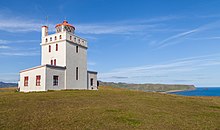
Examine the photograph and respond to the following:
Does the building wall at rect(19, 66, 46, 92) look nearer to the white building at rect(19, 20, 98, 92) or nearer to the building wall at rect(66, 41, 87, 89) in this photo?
the white building at rect(19, 20, 98, 92)

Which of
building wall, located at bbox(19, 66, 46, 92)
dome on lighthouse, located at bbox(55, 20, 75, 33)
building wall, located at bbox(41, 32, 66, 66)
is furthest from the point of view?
dome on lighthouse, located at bbox(55, 20, 75, 33)

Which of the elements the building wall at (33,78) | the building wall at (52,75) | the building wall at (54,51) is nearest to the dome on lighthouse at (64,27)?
Result: the building wall at (54,51)

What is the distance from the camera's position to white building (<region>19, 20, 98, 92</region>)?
106ft

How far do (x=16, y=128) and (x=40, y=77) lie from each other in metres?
23.8

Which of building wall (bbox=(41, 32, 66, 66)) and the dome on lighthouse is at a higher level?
the dome on lighthouse

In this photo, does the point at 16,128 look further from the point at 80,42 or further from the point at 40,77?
the point at 80,42

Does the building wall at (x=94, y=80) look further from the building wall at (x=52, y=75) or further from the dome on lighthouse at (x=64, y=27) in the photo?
the dome on lighthouse at (x=64, y=27)

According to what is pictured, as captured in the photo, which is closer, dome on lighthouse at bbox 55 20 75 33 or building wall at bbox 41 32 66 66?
building wall at bbox 41 32 66 66

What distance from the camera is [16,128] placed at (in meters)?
9.33

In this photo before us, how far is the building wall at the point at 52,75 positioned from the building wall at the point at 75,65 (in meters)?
1.20

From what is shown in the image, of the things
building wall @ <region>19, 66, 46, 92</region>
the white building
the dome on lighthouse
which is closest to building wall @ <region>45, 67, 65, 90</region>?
the white building

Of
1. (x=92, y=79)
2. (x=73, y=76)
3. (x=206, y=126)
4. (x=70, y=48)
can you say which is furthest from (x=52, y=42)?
(x=206, y=126)

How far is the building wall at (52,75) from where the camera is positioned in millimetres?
31800

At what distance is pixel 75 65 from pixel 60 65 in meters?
3.35
